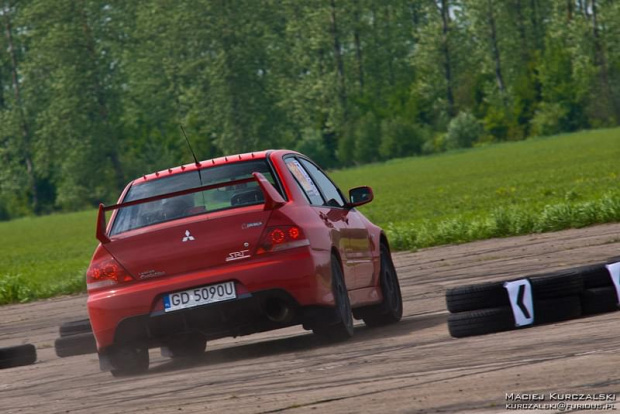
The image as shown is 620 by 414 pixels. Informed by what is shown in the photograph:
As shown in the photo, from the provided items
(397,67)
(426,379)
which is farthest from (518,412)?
(397,67)

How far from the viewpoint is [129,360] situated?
9.95 metres

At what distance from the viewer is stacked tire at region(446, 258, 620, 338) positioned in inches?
361

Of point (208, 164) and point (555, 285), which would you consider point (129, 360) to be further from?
point (555, 285)

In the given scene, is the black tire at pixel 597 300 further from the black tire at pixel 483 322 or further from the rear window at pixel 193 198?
the rear window at pixel 193 198

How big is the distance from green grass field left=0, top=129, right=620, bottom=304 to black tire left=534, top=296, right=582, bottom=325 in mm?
11182

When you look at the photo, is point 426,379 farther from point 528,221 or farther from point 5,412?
point 528,221

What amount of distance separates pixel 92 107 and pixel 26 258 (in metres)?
57.4

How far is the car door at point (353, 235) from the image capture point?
1081cm

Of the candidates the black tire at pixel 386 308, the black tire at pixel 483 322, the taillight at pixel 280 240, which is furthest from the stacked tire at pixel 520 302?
the black tire at pixel 386 308

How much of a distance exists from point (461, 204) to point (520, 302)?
2927cm

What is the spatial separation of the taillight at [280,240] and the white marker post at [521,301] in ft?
4.81

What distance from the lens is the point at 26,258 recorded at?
4653 cm

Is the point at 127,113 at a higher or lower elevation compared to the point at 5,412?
lower

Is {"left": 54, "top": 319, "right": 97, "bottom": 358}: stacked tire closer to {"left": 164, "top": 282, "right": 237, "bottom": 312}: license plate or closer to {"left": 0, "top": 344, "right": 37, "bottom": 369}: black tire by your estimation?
{"left": 0, "top": 344, "right": 37, "bottom": 369}: black tire
